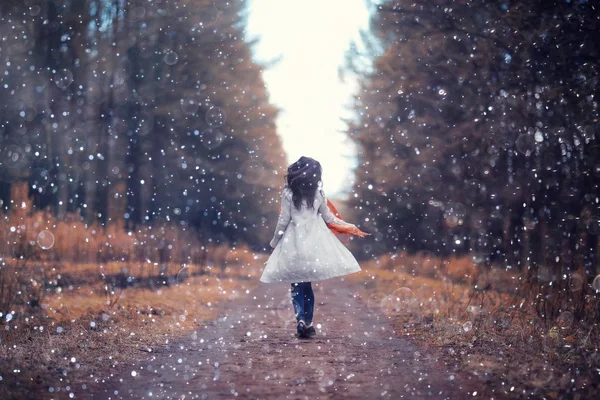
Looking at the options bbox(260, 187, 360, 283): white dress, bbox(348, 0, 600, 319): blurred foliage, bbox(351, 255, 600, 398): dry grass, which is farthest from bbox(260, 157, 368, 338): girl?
bbox(348, 0, 600, 319): blurred foliage

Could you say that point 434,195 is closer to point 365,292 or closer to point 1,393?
point 365,292

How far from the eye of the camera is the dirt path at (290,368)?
484 cm

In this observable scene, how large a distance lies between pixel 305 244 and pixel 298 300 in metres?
0.72

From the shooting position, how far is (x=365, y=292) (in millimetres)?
16297

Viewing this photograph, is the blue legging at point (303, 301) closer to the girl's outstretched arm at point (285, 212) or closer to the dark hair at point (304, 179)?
the girl's outstretched arm at point (285, 212)

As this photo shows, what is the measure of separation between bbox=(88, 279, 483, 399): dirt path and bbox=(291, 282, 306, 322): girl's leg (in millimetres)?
302

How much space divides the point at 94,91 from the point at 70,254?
785cm

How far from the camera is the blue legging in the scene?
7.75m

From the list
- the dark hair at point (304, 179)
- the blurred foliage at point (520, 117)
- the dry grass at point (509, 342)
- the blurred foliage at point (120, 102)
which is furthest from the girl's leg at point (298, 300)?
the blurred foliage at point (120, 102)

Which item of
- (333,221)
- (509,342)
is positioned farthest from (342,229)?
(509,342)

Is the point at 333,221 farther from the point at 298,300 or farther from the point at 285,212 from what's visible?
the point at 298,300

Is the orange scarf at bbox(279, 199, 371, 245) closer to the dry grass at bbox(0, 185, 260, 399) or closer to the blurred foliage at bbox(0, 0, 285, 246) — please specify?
the dry grass at bbox(0, 185, 260, 399)

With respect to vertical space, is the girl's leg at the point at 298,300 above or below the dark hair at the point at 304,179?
below

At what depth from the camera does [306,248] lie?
7.80m
